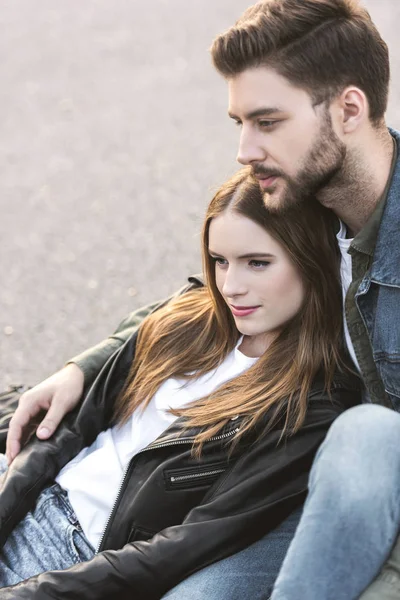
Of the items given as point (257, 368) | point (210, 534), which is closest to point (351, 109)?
point (257, 368)

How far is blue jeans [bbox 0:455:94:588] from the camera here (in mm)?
2607

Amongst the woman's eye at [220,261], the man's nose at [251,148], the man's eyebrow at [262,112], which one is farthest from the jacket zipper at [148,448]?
the man's eyebrow at [262,112]

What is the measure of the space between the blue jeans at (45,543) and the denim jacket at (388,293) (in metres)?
1.02

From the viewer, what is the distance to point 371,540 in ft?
6.33

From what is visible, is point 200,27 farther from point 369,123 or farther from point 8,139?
point 369,123

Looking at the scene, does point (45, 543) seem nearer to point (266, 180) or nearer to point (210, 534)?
point (210, 534)

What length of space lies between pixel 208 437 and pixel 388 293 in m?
0.68

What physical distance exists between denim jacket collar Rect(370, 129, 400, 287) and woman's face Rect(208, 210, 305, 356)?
25 centimetres

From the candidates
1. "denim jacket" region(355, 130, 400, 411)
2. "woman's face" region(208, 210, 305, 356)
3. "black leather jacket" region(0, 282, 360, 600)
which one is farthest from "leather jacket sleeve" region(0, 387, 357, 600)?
"woman's face" region(208, 210, 305, 356)

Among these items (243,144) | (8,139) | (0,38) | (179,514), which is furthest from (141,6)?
(179,514)

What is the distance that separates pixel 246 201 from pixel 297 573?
1194 mm

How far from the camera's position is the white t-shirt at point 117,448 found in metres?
2.73

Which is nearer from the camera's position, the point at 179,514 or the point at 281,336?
the point at 179,514

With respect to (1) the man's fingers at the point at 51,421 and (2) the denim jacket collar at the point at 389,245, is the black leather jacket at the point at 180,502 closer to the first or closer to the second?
(1) the man's fingers at the point at 51,421
